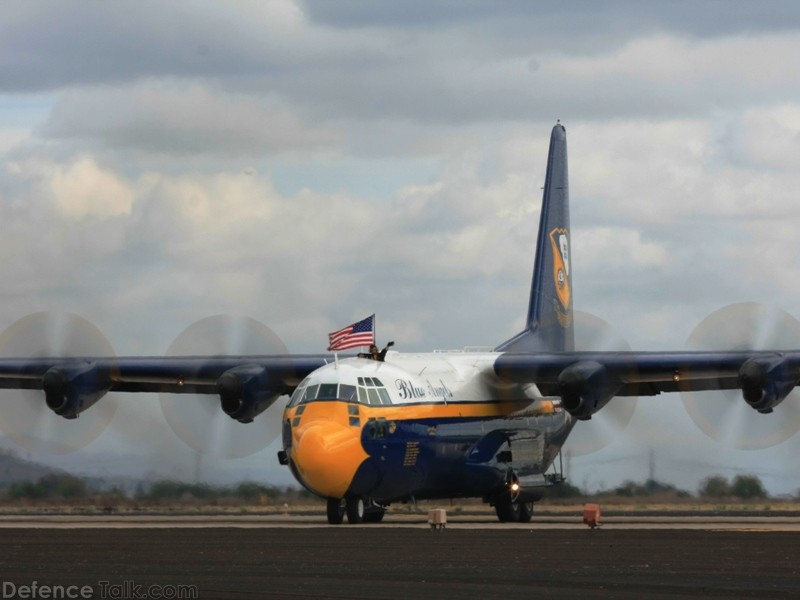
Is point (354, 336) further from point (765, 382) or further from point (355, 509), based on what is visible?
point (765, 382)

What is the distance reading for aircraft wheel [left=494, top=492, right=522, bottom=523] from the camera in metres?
41.3

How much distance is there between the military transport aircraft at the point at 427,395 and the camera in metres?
34.9

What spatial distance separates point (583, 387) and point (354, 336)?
19.7 ft

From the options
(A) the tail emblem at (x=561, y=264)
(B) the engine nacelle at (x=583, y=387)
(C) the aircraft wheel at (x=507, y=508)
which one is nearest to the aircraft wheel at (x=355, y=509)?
(C) the aircraft wheel at (x=507, y=508)

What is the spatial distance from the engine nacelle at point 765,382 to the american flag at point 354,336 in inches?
368

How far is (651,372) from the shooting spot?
40.0 metres

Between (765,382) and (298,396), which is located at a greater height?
(765,382)

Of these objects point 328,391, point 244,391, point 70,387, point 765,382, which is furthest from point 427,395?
point 70,387

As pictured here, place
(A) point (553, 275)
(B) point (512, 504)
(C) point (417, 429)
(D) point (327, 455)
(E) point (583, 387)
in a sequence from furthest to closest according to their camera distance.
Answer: (A) point (553, 275)
(B) point (512, 504)
(E) point (583, 387)
(C) point (417, 429)
(D) point (327, 455)

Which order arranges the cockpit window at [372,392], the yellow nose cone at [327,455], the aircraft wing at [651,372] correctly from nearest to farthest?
1. the yellow nose cone at [327,455]
2. the cockpit window at [372,392]
3. the aircraft wing at [651,372]
